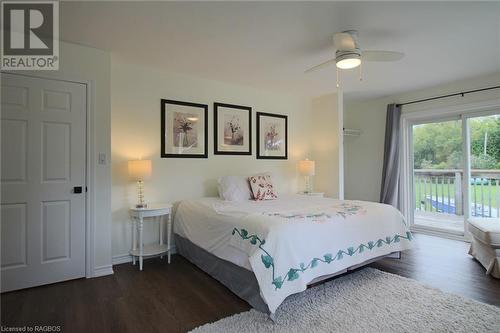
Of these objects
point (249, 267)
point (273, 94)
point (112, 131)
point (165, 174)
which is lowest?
point (249, 267)

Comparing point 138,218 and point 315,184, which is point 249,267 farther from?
point 315,184

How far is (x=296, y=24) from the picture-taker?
2.38 meters

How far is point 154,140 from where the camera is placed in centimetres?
348

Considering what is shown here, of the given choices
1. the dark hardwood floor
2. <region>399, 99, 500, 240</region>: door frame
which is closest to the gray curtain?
A: <region>399, 99, 500, 240</region>: door frame

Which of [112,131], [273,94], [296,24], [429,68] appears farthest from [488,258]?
[112,131]

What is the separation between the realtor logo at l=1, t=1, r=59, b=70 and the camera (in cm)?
219

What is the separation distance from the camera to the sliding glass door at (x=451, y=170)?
3.90 meters

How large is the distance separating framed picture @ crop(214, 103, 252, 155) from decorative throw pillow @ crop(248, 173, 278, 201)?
660 millimetres

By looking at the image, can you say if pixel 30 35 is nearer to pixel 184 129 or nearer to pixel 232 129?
pixel 184 129

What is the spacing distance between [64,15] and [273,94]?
3.14 metres

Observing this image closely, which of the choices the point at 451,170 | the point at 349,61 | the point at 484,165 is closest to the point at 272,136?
the point at 349,61

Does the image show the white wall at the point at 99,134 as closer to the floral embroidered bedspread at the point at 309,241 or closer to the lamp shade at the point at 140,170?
the lamp shade at the point at 140,170

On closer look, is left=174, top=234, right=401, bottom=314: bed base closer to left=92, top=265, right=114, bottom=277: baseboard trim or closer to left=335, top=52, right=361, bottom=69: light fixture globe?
left=92, top=265, right=114, bottom=277: baseboard trim

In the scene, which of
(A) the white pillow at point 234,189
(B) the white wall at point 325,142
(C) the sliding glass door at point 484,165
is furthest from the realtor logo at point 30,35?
Result: (C) the sliding glass door at point 484,165
